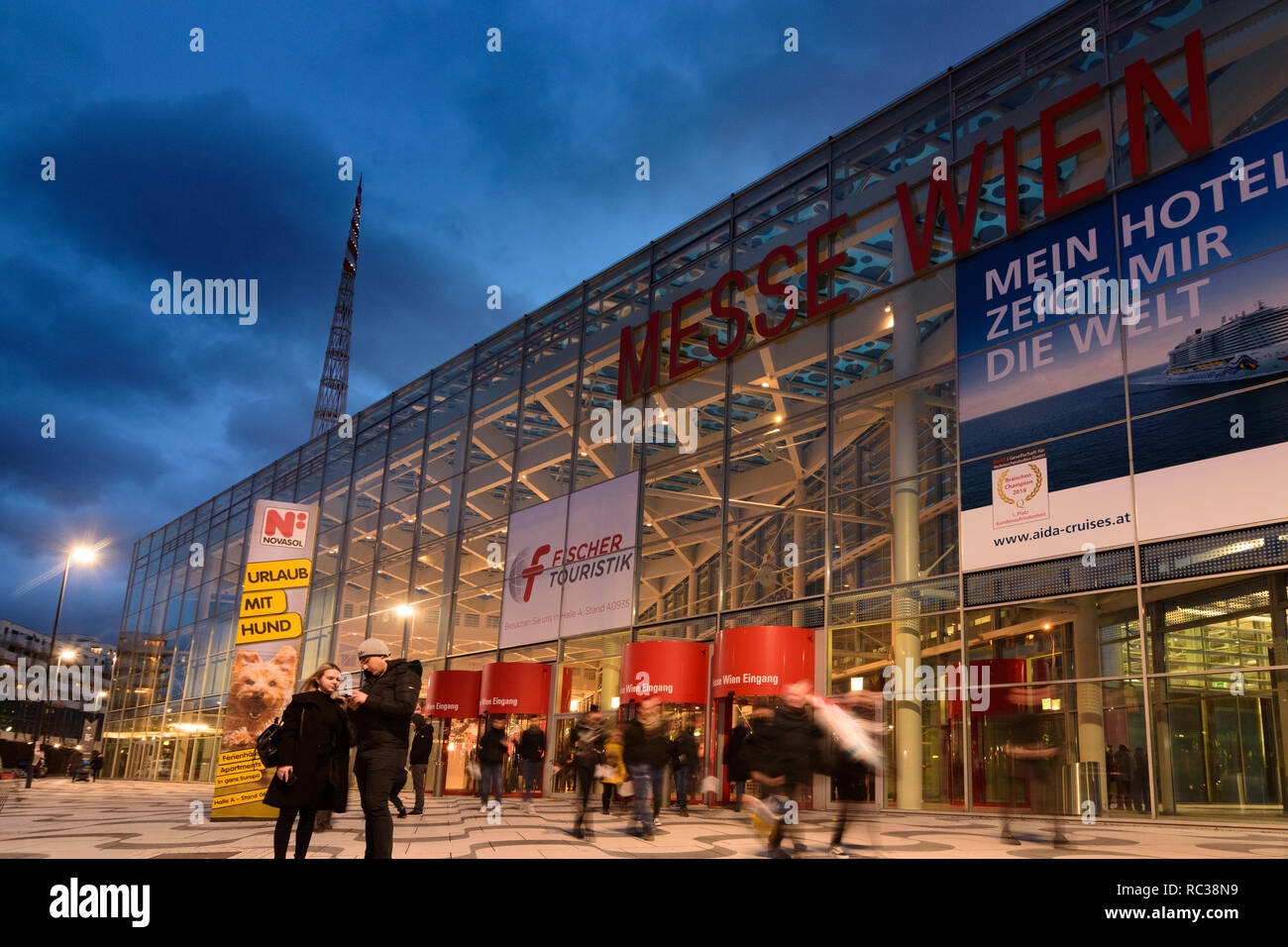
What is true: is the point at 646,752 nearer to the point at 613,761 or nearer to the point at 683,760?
the point at 613,761

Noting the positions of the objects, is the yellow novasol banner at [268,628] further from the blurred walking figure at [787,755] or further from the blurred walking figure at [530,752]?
the blurred walking figure at [787,755]

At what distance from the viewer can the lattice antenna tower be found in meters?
109

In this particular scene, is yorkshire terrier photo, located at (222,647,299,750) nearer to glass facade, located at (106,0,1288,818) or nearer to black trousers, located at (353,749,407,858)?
black trousers, located at (353,749,407,858)

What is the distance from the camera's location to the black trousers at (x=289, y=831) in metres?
7.15

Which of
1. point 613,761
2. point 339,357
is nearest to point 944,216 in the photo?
point 613,761

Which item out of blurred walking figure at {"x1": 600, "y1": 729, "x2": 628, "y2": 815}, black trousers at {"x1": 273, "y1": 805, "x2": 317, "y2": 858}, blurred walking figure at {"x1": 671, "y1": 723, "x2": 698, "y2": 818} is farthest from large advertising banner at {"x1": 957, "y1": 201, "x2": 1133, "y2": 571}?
black trousers at {"x1": 273, "y1": 805, "x2": 317, "y2": 858}

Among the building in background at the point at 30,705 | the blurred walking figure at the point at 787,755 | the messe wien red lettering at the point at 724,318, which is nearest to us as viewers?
the blurred walking figure at the point at 787,755

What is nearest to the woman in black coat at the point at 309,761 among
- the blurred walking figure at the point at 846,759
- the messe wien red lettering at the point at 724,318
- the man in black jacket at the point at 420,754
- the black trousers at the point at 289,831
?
the black trousers at the point at 289,831

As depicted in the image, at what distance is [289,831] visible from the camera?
713cm

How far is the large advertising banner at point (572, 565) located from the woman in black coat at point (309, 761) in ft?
51.2

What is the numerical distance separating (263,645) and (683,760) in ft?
Answer: 23.1

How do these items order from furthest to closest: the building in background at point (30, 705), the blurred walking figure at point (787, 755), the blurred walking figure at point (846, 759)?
the building in background at point (30, 705), the blurred walking figure at point (846, 759), the blurred walking figure at point (787, 755)
